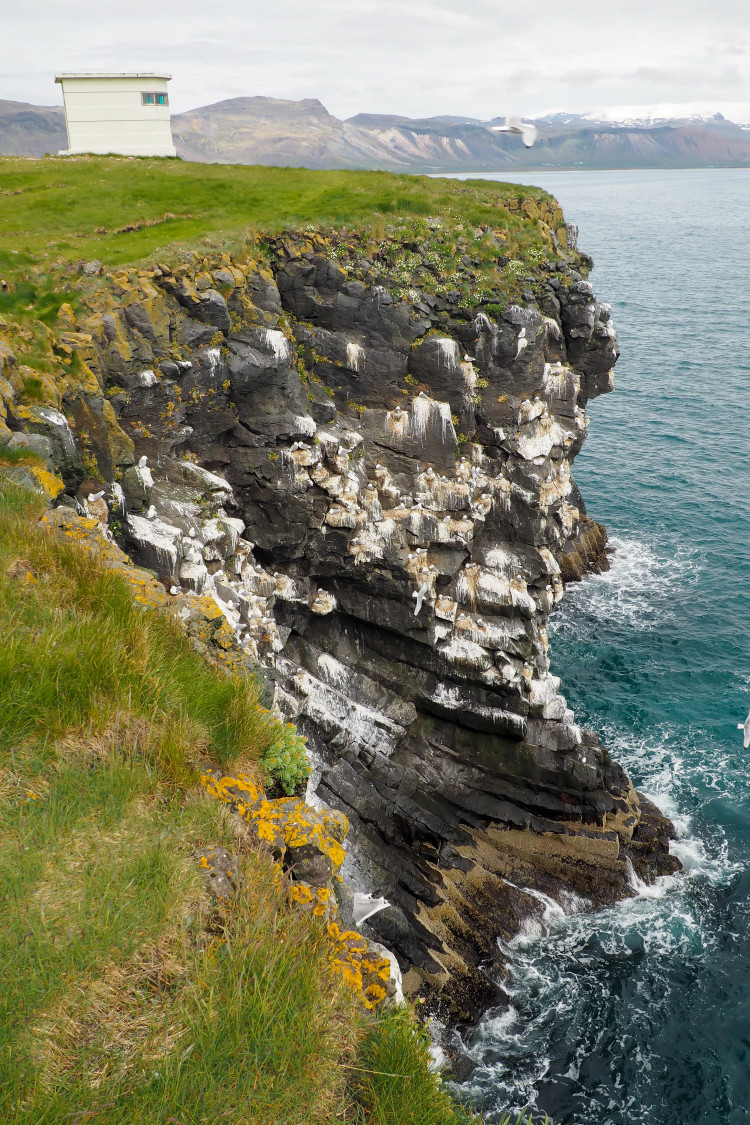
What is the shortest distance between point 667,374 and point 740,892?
57108 mm

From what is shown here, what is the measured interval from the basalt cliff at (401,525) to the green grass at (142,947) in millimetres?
13728

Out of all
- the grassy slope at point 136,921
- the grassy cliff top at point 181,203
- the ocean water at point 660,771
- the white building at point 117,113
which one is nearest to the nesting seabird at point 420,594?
the ocean water at point 660,771

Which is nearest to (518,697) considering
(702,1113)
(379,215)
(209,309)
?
(702,1113)

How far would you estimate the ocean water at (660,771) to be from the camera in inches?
787

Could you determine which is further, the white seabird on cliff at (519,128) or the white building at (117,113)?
the white building at (117,113)

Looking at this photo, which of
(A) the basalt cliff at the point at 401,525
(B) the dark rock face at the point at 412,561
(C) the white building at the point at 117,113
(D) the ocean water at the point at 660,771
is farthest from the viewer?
(C) the white building at the point at 117,113

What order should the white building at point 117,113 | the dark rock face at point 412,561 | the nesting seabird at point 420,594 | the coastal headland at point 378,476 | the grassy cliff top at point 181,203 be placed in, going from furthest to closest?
the white building at point 117,113, the nesting seabird at point 420,594, the grassy cliff top at point 181,203, the dark rock face at point 412,561, the coastal headland at point 378,476

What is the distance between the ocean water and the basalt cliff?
1500mm

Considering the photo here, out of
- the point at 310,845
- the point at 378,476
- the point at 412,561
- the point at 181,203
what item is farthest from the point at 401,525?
A: the point at 310,845

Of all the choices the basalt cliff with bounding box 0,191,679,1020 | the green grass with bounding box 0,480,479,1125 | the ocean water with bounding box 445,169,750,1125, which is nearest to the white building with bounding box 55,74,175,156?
the basalt cliff with bounding box 0,191,679,1020

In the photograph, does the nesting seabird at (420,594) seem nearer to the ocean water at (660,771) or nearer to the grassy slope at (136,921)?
the ocean water at (660,771)

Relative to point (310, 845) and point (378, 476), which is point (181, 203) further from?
point (310, 845)

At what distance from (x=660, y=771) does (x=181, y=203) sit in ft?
108

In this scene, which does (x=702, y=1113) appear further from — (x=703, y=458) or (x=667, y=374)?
(x=667, y=374)
